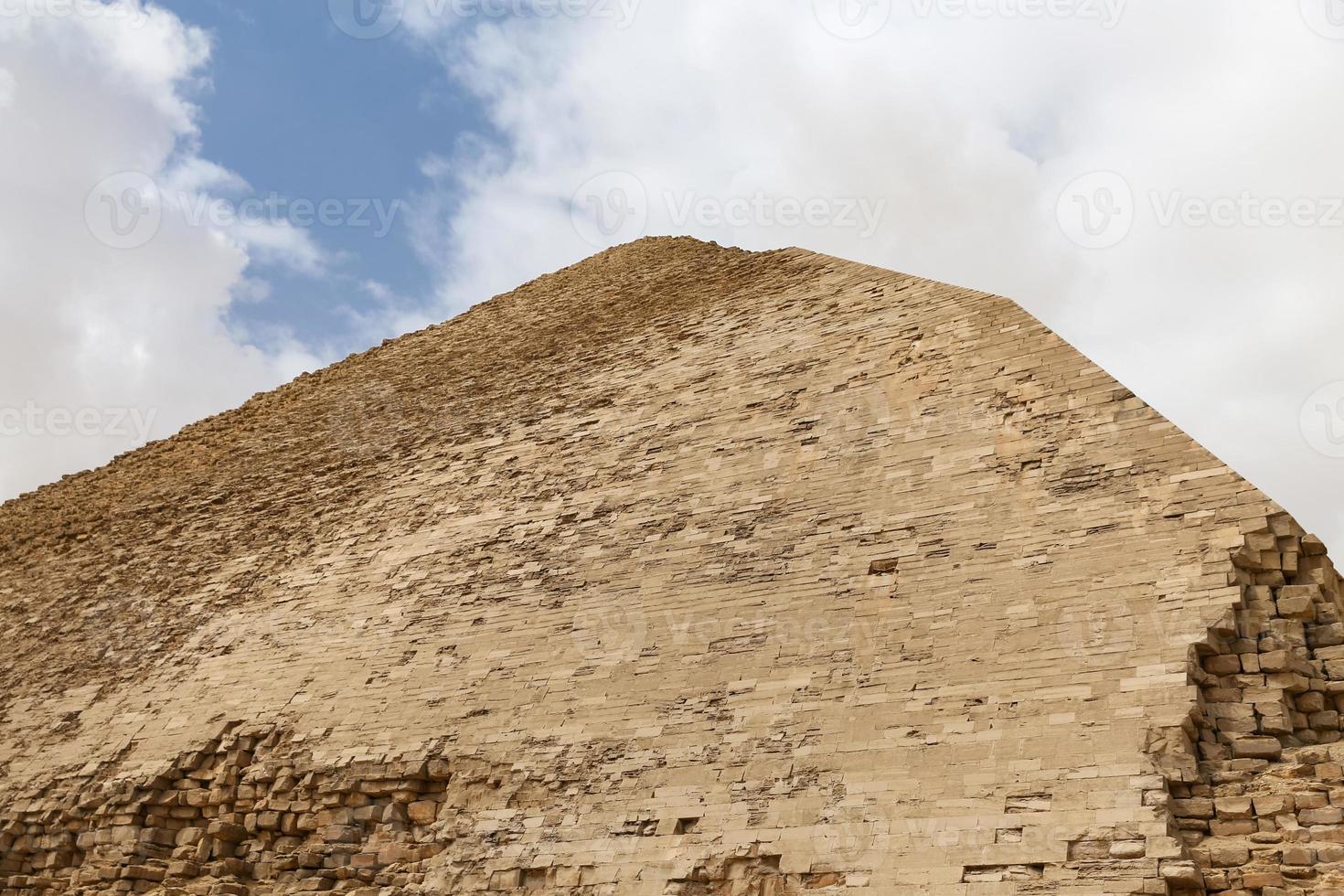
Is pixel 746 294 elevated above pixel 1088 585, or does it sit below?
above

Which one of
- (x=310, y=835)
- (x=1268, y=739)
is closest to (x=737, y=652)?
(x=1268, y=739)

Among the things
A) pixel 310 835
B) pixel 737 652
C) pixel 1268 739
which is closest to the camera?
pixel 1268 739

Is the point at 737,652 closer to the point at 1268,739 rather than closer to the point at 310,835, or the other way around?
the point at 1268,739

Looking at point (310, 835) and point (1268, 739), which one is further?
point (310, 835)

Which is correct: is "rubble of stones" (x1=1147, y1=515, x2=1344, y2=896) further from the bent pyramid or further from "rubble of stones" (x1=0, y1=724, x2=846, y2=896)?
"rubble of stones" (x1=0, y1=724, x2=846, y2=896)

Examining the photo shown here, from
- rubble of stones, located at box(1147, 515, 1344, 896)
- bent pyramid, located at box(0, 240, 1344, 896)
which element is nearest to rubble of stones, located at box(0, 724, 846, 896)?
bent pyramid, located at box(0, 240, 1344, 896)

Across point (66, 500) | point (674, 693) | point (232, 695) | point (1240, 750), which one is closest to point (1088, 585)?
point (1240, 750)

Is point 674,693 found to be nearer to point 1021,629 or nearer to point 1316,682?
point 1021,629

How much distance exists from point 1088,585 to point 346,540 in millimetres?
8036

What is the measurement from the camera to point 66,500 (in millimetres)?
19188

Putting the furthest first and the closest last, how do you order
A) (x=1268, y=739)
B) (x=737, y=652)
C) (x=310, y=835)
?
1. (x=310, y=835)
2. (x=737, y=652)
3. (x=1268, y=739)

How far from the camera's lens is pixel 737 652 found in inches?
325

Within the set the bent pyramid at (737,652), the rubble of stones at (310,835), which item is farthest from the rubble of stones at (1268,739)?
the rubble of stones at (310,835)

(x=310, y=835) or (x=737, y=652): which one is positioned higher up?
(x=737, y=652)
